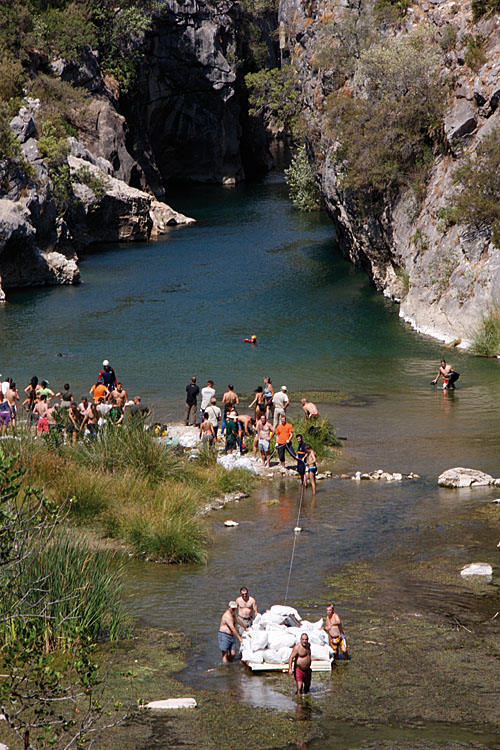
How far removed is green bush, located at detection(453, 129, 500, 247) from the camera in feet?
138

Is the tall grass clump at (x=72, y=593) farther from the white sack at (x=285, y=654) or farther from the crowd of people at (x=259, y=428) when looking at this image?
the crowd of people at (x=259, y=428)

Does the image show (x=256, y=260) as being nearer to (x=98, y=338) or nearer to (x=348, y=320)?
(x=348, y=320)

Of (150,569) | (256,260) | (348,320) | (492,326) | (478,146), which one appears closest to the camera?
(150,569)

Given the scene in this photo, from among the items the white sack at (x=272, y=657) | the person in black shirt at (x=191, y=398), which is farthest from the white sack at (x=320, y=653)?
the person in black shirt at (x=191, y=398)

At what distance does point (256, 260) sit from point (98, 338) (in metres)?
21.7

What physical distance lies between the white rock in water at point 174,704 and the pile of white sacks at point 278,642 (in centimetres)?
190

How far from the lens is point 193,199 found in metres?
101

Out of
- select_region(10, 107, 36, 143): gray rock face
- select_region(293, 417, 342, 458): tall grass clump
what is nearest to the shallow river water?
select_region(293, 417, 342, 458): tall grass clump

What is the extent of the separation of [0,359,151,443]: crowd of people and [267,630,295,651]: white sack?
36.1 feet

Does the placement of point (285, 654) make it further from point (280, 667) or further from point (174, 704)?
point (174, 704)

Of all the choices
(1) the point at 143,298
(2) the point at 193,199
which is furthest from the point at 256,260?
(2) the point at 193,199

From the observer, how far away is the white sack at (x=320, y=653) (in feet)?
50.4

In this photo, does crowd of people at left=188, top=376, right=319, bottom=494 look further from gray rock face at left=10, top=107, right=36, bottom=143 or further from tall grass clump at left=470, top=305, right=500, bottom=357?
gray rock face at left=10, top=107, right=36, bottom=143

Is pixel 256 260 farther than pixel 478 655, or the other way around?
pixel 256 260
